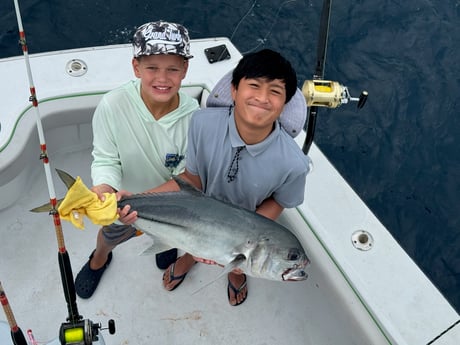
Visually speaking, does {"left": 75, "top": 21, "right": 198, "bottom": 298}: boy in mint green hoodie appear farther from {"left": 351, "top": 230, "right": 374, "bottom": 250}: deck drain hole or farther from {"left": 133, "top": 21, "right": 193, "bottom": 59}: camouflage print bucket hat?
{"left": 351, "top": 230, "right": 374, "bottom": 250}: deck drain hole

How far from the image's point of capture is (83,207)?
1643 millimetres

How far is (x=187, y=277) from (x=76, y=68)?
1.46m

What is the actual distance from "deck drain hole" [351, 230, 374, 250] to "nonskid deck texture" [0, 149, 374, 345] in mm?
286

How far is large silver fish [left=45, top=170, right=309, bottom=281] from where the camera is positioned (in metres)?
1.83

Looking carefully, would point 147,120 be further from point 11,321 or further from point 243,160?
point 11,321

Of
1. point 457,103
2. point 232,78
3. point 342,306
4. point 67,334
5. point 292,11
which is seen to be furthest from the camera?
point 292,11

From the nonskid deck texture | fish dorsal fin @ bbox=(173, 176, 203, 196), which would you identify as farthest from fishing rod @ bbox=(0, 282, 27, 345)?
fish dorsal fin @ bbox=(173, 176, 203, 196)

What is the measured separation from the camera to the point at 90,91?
2.70 metres

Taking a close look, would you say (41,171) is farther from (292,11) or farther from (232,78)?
(292,11)

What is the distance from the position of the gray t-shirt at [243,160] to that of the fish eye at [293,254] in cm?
31

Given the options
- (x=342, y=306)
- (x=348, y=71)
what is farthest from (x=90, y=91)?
(x=348, y=71)

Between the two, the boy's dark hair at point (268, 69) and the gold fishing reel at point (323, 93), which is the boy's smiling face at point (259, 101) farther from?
the gold fishing reel at point (323, 93)

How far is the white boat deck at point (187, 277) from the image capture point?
227 centimetres

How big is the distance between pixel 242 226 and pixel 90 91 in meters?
1.42
